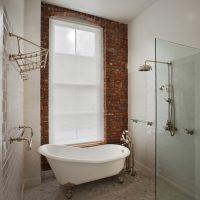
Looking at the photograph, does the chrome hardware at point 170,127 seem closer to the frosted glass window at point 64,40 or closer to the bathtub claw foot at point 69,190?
the bathtub claw foot at point 69,190

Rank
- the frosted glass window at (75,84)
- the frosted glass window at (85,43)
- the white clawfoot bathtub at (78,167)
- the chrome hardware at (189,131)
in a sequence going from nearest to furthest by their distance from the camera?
1. the chrome hardware at (189,131)
2. the white clawfoot bathtub at (78,167)
3. the frosted glass window at (75,84)
4. the frosted glass window at (85,43)

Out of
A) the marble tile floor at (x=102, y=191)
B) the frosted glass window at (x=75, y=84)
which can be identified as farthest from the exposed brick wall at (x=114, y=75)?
the marble tile floor at (x=102, y=191)

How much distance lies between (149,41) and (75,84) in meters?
1.58

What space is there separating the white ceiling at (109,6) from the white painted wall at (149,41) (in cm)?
17

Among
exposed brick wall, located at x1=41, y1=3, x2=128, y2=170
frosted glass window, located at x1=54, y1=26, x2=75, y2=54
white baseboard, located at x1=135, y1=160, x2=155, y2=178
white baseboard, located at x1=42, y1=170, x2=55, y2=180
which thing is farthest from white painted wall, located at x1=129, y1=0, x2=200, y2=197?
white baseboard, located at x1=42, y1=170, x2=55, y2=180

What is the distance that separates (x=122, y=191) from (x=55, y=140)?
1415mm

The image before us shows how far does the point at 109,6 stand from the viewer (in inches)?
113

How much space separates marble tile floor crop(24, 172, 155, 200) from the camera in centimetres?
224

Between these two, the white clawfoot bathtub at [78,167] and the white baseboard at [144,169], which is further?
the white baseboard at [144,169]

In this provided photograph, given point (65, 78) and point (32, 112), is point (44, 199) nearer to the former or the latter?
point (32, 112)

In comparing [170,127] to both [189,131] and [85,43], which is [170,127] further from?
[85,43]

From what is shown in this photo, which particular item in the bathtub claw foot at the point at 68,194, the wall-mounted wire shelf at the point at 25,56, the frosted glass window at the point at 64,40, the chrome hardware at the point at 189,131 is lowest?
the bathtub claw foot at the point at 68,194

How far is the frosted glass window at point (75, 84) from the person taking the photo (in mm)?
2947

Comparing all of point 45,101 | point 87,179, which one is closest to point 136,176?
point 87,179
